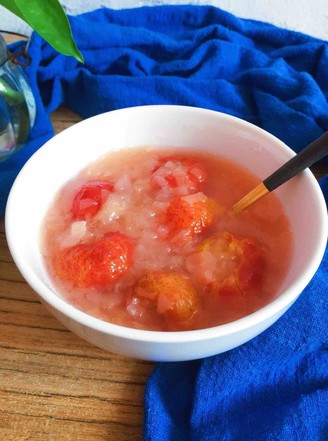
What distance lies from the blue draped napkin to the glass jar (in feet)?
0.07

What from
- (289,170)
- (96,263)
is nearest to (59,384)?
(96,263)

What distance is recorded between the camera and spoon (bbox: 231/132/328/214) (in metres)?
0.75

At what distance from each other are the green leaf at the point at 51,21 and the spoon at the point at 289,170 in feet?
1.10

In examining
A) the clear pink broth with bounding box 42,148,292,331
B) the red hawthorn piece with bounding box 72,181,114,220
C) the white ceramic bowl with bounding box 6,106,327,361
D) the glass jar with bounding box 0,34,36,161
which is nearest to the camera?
the white ceramic bowl with bounding box 6,106,327,361

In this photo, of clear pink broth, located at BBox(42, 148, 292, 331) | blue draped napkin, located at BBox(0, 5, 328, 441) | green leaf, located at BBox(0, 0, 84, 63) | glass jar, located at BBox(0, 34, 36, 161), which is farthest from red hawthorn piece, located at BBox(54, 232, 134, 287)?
glass jar, located at BBox(0, 34, 36, 161)

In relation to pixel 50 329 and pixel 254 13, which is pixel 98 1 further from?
pixel 50 329

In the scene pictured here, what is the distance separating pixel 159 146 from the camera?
100cm

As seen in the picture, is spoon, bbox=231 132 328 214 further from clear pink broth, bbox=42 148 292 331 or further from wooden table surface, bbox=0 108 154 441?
wooden table surface, bbox=0 108 154 441

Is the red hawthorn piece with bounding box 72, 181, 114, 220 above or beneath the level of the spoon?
beneath

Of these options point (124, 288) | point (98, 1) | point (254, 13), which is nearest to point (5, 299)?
point (124, 288)

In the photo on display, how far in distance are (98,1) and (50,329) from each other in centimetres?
101

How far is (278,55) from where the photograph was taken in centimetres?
126

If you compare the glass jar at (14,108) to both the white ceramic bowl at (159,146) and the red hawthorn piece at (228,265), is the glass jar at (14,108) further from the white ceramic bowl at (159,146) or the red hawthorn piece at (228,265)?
the red hawthorn piece at (228,265)

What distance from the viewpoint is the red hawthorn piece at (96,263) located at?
2.50ft
